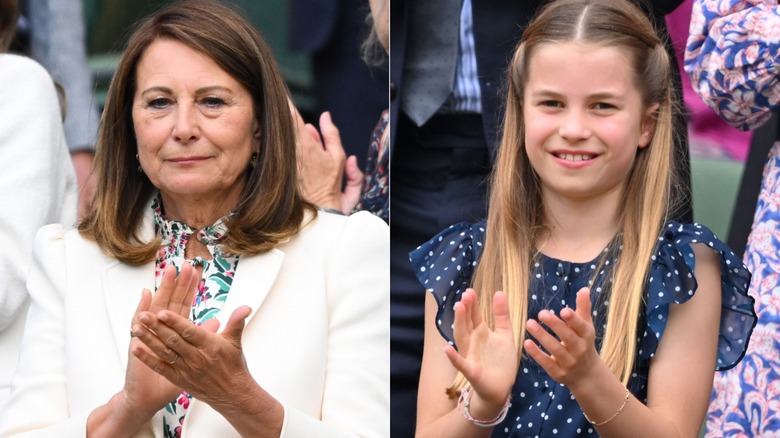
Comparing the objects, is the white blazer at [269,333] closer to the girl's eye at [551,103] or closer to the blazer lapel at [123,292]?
the blazer lapel at [123,292]

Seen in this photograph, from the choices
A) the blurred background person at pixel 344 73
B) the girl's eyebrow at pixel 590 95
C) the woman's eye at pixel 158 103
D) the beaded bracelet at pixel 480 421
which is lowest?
the beaded bracelet at pixel 480 421

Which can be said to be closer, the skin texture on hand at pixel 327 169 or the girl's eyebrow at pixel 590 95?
the girl's eyebrow at pixel 590 95

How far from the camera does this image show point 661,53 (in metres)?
3.12

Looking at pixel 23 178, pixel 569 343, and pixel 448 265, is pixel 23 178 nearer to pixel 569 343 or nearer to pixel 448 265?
pixel 448 265

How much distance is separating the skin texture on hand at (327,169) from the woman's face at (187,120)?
0.72 meters

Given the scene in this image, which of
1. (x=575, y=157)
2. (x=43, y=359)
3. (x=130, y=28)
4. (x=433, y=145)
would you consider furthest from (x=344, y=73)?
(x=43, y=359)

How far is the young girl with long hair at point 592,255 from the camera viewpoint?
2.86 m

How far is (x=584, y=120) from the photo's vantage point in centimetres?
296

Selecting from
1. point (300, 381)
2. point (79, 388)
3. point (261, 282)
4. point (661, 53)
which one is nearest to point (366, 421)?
point (300, 381)

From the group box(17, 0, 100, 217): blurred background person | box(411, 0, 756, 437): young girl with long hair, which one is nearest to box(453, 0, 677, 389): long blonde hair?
box(411, 0, 756, 437): young girl with long hair

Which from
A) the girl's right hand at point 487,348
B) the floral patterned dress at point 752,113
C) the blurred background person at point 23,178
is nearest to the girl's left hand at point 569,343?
the girl's right hand at point 487,348

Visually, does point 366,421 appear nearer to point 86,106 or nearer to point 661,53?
point 661,53

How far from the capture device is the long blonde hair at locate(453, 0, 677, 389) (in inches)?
117

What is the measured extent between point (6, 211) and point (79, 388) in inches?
25.9
